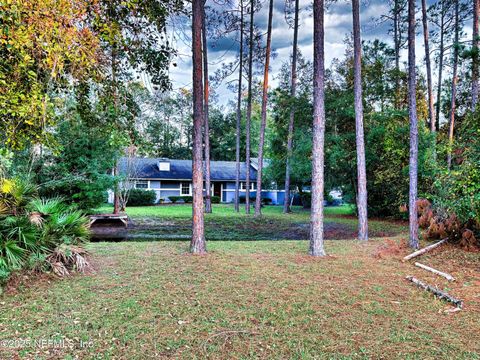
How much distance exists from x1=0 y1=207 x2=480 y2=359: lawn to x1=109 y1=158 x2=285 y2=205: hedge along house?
22.6 meters

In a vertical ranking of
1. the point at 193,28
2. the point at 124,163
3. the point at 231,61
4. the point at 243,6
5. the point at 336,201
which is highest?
the point at 243,6

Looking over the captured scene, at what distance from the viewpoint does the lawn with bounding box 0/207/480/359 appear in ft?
10.1

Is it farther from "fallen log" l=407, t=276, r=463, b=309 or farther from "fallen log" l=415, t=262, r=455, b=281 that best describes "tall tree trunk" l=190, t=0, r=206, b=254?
"fallen log" l=415, t=262, r=455, b=281

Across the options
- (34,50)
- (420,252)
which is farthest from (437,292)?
(34,50)

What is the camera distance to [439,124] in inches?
791

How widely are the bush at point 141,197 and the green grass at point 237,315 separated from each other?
20484 mm

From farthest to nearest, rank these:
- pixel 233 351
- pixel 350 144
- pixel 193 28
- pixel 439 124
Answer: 1. pixel 439 124
2. pixel 350 144
3. pixel 193 28
4. pixel 233 351

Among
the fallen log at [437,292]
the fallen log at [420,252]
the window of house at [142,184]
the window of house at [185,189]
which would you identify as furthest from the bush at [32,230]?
the window of house at [185,189]

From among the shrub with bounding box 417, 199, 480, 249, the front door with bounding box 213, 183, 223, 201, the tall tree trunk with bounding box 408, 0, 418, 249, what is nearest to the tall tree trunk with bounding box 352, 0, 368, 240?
the tall tree trunk with bounding box 408, 0, 418, 249

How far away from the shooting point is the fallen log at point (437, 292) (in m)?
4.29

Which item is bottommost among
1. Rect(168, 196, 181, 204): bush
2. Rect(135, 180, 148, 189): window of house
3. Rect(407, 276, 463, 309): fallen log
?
Rect(407, 276, 463, 309): fallen log

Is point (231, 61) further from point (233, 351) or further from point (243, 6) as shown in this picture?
point (233, 351)

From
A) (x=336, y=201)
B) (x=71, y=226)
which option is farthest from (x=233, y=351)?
(x=336, y=201)

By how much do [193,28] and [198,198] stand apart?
379cm
